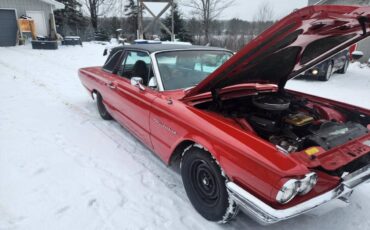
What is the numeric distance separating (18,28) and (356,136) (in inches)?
811

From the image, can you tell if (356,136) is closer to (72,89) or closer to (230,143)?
(230,143)

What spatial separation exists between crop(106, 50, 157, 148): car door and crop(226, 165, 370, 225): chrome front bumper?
60.1 inches

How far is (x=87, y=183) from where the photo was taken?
3008 mm

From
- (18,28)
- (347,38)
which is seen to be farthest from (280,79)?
(18,28)

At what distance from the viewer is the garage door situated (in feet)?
56.9

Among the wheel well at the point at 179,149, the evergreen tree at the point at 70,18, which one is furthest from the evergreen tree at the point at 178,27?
the wheel well at the point at 179,149

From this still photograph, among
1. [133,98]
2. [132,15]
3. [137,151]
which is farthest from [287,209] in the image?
[132,15]

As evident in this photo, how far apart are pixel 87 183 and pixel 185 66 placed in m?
1.86

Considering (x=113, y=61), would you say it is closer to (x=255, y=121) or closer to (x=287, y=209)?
(x=255, y=121)

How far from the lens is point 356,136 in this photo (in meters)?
2.34

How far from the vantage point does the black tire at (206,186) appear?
7.28ft

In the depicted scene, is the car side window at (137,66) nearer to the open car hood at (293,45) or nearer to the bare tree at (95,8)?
the open car hood at (293,45)

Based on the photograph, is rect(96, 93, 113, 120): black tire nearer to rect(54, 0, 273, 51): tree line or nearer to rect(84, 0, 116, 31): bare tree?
rect(54, 0, 273, 51): tree line

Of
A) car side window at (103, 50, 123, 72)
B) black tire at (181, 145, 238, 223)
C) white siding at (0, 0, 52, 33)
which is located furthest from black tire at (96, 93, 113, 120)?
white siding at (0, 0, 52, 33)
